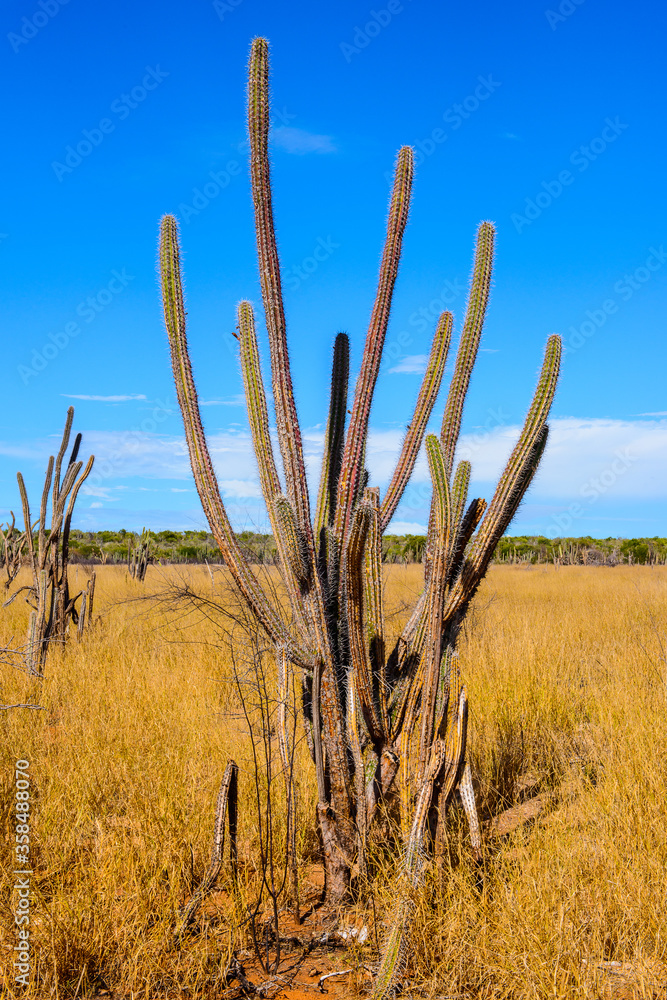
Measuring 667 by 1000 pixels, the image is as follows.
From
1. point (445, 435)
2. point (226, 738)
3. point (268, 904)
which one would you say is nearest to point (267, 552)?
point (226, 738)

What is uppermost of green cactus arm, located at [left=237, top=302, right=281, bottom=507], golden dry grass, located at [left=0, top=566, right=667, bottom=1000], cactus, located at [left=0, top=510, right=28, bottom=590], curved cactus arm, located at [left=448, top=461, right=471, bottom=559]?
green cactus arm, located at [left=237, top=302, right=281, bottom=507]

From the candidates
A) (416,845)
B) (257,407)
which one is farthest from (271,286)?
(416,845)

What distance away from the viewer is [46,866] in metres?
3.62

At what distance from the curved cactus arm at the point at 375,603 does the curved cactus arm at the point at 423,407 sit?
2.21 feet

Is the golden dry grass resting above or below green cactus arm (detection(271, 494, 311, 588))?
below

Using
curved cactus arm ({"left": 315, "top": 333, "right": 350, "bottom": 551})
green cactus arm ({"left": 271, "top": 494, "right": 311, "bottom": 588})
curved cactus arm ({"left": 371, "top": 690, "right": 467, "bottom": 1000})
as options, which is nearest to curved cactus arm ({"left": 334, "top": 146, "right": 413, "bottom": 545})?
curved cactus arm ({"left": 315, "top": 333, "right": 350, "bottom": 551})

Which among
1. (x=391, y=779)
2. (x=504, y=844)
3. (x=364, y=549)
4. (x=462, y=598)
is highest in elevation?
(x=364, y=549)

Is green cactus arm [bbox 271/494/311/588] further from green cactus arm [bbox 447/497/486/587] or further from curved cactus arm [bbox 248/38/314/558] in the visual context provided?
green cactus arm [bbox 447/497/486/587]

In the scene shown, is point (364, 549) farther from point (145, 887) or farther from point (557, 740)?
point (557, 740)

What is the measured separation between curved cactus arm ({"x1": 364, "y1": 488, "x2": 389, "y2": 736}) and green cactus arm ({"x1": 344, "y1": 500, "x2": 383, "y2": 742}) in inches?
1.3

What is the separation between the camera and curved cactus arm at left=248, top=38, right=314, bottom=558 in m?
3.60

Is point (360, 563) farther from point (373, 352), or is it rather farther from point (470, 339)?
point (470, 339)

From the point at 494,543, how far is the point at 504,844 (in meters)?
1.62

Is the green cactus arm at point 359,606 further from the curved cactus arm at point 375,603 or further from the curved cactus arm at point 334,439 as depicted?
the curved cactus arm at point 334,439
